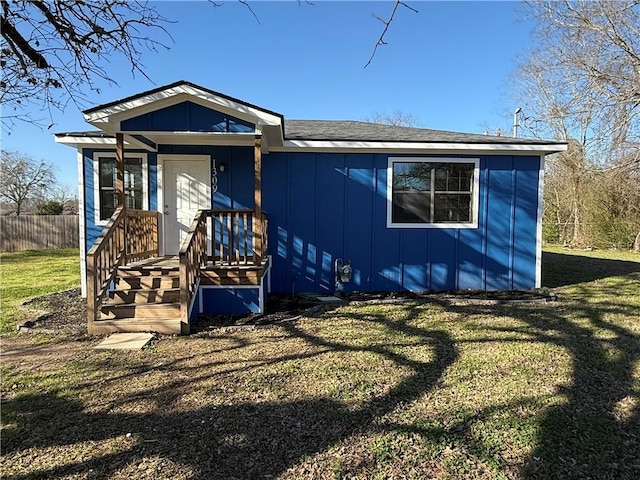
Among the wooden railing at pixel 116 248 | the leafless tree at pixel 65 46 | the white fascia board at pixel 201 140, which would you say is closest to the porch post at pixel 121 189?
the wooden railing at pixel 116 248

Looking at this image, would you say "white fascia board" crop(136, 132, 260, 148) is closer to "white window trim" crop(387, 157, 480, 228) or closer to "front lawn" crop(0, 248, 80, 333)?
"white window trim" crop(387, 157, 480, 228)

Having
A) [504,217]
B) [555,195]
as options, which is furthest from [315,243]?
[555,195]

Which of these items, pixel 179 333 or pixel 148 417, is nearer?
pixel 148 417

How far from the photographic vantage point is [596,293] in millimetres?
7242

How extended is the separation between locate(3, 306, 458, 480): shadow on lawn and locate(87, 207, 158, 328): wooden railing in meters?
1.85

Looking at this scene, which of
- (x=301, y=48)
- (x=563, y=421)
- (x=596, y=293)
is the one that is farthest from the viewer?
(x=301, y=48)

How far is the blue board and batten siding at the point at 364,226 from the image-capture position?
7.15m

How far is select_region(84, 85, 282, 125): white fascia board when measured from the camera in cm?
527

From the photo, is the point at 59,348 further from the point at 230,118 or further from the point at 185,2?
the point at 185,2

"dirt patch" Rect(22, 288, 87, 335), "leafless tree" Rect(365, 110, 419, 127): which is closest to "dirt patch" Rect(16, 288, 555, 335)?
"dirt patch" Rect(22, 288, 87, 335)

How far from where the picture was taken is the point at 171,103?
540 centimetres

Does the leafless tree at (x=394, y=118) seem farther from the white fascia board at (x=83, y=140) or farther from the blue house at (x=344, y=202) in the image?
the white fascia board at (x=83, y=140)

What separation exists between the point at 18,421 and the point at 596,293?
8.35 m

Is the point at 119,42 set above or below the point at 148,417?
above
